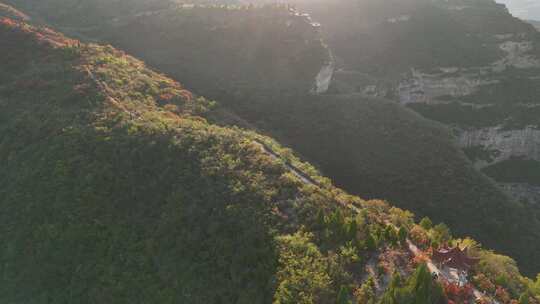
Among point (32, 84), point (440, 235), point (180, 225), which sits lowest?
point (180, 225)

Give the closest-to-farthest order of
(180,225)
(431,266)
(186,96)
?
(431,266), (180,225), (186,96)

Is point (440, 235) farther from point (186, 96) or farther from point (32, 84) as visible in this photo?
point (32, 84)

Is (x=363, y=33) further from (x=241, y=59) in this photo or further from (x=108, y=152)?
(x=108, y=152)

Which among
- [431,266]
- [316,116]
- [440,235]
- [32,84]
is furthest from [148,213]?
[316,116]

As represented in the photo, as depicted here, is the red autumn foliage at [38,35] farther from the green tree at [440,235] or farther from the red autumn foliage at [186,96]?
the green tree at [440,235]

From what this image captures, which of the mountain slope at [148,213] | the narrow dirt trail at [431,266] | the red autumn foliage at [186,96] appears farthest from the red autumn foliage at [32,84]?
the narrow dirt trail at [431,266]

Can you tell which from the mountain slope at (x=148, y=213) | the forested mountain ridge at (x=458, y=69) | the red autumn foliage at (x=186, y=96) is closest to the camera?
the mountain slope at (x=148, y=213)

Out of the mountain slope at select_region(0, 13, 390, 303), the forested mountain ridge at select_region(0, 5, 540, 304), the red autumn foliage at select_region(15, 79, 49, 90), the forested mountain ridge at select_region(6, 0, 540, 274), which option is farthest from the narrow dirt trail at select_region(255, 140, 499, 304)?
the red autumn foliage at select_region(15, 79, 49, 90)

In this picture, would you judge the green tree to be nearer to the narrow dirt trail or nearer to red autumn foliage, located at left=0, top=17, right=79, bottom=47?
the narrow dirt trail
